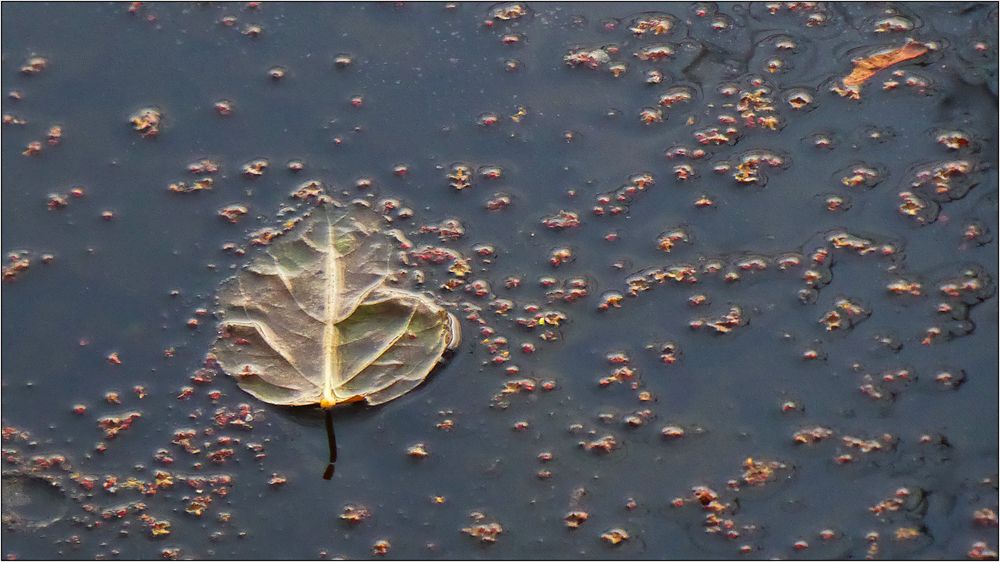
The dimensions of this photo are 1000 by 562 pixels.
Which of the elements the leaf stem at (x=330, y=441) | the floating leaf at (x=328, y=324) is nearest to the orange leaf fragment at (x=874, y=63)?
the floating leaf at (x=328, y=324)

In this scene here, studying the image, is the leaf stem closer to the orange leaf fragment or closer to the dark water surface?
the dark water surface

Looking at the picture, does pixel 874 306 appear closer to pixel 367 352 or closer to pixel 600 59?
pixel 600 59

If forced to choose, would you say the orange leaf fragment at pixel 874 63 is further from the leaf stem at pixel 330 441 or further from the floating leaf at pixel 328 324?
the leaf stem at pixel 330 441

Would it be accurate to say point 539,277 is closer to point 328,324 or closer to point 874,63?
point 328,324

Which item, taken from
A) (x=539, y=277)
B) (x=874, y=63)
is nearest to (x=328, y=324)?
(x=539, y=277)

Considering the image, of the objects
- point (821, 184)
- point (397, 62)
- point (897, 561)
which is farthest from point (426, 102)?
point (897, 561)

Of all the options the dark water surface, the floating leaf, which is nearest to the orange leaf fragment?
the dark water surface
